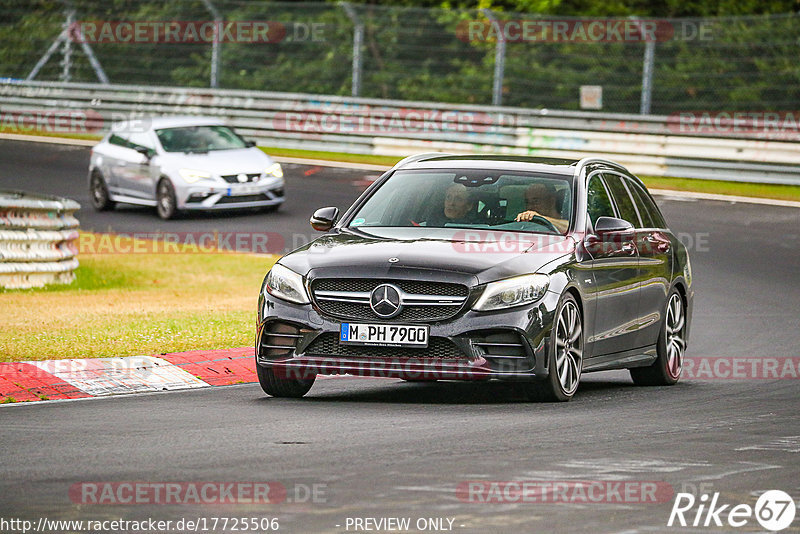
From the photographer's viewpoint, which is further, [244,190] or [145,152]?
[145,152]

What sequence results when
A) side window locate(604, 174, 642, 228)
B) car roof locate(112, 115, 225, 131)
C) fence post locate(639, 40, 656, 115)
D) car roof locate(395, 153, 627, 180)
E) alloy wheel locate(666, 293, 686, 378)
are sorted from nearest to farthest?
car roof locate(395, 153, 627, 180) → side window locate(604, 174, 642, 228) → alloy wheel locate(666, 293, 686, 378) → car roof locate(112, 115, 225, 131) → fence post locate(639, 40, 656, 115)

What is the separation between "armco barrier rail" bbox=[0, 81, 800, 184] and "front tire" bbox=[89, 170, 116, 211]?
6.88 meters

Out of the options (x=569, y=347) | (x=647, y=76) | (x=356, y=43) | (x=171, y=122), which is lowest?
(x=569, y=347)

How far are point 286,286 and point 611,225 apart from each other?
92.0 inches

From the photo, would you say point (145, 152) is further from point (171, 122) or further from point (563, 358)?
point (563, 358)

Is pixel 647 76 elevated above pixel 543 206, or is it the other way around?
pixel 647 76

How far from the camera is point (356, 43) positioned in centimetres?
3167

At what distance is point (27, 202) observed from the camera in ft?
58.3

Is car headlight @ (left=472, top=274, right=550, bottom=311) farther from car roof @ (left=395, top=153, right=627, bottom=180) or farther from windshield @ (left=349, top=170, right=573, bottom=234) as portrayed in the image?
car roof @ (left=395, top=153, right=627, bottom=180)

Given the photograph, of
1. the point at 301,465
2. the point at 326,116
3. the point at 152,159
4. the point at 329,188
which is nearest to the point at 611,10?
the point at 326,116

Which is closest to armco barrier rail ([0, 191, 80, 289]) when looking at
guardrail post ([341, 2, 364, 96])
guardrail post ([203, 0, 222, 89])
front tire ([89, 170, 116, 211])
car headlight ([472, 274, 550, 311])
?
front tire ([89, 170, 116, 211])

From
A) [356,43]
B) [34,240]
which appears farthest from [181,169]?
[356,43]

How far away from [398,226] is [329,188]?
54.6ft

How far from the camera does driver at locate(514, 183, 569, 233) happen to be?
10.9 meters
